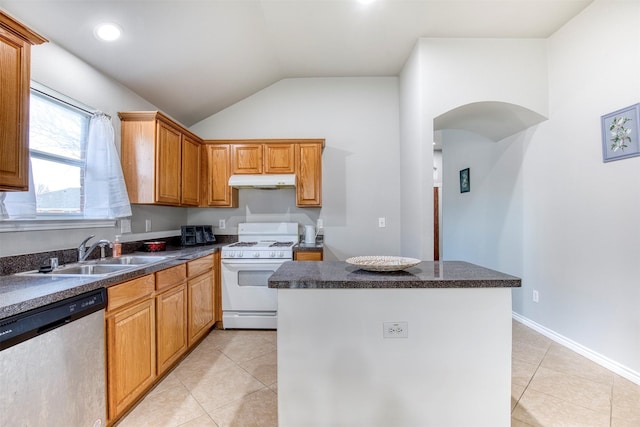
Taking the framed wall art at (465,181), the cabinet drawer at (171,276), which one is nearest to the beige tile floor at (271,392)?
the cabinet drawer at (171,276)

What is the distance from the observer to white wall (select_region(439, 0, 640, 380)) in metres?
2.10

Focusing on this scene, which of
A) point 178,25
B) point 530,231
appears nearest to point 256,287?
point 178,25

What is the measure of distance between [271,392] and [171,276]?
117cm

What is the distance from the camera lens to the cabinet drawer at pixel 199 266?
2499mm

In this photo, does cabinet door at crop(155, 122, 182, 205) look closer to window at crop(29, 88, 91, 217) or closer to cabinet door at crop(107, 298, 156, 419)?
window at crop(29, 88, 91, 217)

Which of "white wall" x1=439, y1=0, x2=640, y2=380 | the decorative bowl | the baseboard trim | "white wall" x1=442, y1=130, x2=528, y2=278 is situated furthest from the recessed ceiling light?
the baseboard trim

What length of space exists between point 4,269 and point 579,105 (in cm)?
444

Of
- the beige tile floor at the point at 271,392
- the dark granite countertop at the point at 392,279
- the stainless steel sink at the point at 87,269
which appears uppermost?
the dark granite countertop at the point at 392,279

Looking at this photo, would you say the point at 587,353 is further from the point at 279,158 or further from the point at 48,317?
the point at 48,317

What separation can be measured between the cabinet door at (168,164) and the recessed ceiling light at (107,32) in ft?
2.29

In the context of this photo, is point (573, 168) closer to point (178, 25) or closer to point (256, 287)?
point (256, 287)

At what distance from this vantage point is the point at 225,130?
3.73 m

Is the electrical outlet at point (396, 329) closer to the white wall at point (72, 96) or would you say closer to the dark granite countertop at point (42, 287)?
the dark granite countertop at point (42, 287)

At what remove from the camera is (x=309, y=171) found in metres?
3.36
